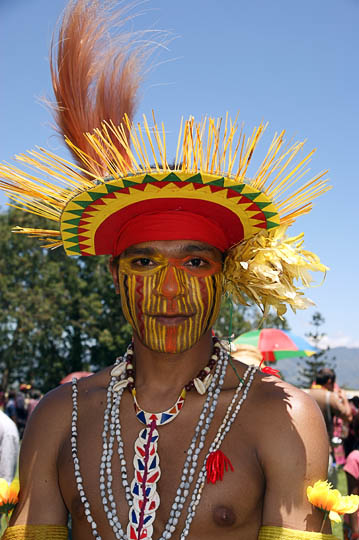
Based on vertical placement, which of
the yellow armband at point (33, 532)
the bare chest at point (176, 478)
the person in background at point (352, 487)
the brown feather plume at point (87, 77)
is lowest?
the person in background at point (352, 487)

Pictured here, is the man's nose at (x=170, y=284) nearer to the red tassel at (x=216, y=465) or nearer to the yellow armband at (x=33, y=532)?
the red tassel at (x=216, y=465)

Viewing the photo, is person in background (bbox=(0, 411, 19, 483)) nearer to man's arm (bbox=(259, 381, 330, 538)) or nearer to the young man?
the young man

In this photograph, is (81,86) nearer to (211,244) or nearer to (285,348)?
(211,244)

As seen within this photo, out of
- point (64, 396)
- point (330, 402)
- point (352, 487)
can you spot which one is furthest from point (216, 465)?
point (330, 402)

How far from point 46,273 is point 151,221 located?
105 feet

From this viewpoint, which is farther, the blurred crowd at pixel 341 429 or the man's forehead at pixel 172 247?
the blurred crowd at pixel 341 429

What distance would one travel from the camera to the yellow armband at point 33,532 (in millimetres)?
2316

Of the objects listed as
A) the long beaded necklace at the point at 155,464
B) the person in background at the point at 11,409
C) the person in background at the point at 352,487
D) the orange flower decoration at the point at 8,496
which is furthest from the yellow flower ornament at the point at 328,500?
the person in background at the point at 11,409

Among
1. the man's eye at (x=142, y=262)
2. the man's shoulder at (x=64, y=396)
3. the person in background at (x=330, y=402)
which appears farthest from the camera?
the person in background at (x=330, y=402)

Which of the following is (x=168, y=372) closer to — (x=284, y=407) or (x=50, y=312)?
(x=284, y=407)

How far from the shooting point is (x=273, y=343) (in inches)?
354

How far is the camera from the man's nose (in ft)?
7.57

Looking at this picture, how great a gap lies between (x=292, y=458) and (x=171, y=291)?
0.78 metres

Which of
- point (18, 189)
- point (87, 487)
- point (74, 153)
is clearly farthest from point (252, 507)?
point (74, 153)
